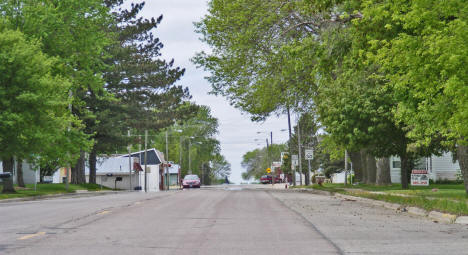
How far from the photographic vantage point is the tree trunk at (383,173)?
42562 mm

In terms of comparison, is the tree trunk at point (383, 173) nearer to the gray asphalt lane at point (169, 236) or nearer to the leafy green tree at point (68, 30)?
the leafy green tree at point (68, 30)

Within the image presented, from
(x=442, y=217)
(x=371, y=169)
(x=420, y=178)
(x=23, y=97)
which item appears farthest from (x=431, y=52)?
(x=371, y=169)

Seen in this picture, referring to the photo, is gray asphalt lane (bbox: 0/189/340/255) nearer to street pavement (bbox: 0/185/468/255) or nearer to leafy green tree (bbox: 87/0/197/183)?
street pavement (bbox: 0/185/468/255)

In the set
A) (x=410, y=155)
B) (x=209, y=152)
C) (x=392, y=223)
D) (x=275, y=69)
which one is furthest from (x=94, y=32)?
(x=209, y=152)

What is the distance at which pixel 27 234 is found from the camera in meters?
A: 11.1

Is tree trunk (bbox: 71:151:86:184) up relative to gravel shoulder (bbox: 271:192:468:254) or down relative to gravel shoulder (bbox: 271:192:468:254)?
up

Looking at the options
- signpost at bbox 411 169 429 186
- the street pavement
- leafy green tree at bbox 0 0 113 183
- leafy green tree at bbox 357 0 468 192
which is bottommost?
the street pavement

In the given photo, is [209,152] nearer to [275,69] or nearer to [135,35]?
[135,35]

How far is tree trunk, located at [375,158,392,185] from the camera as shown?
42.6 m

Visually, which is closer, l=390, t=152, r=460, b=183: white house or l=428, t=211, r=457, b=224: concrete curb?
l=428, t=211, r=457, b=224: concrete curb

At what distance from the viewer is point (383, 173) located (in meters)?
42.7

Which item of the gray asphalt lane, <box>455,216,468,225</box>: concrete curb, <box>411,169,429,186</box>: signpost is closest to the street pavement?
the gray asphalt lane

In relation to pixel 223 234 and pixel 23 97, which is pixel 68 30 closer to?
pixel 23 97

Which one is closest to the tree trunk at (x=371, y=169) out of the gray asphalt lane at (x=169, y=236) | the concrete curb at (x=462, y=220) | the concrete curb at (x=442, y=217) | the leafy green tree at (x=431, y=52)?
the leafy green tree at (x=431, y=52)
